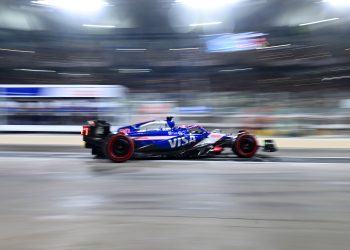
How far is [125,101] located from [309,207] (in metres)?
15.8

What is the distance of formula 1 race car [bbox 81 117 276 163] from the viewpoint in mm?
9555

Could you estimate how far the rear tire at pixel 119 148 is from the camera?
31.1 feet

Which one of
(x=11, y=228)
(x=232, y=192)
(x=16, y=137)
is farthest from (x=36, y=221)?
(x=16, y=137)

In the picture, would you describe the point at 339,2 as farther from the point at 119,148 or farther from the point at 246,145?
the point at 119,148

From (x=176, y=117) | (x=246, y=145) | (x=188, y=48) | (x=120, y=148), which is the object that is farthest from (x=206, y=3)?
(x=120, y=148)

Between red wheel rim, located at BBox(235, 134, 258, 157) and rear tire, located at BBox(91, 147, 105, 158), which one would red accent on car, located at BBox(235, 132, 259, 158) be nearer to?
red wheel rim, located at BBox(235, 134, 258, 157)

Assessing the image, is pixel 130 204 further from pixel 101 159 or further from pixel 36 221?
pixel 101 159

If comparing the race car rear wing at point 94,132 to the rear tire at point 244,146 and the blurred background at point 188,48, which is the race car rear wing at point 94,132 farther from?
the blurred background at point 188,48

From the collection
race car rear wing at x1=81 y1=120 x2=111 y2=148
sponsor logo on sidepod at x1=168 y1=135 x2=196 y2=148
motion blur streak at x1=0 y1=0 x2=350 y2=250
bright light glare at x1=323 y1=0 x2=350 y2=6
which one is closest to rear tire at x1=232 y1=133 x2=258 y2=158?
motion blur streak at x1=0 y1=0 x2=350 y2=250

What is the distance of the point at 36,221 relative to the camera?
462 cm

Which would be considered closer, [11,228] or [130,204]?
[11,228]

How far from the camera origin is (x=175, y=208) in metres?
5.20

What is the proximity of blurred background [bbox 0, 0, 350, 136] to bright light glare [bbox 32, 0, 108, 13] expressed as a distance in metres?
0.09

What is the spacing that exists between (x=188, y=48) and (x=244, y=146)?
20.9m
